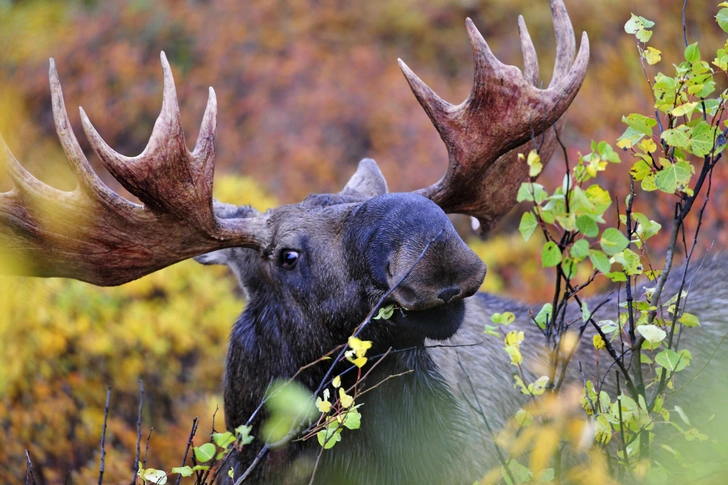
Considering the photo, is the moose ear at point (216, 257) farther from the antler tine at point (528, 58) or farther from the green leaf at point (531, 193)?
the green leaf at point (531, 193)

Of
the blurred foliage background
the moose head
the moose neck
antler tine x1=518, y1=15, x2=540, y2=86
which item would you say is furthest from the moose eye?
the blurred foliage background

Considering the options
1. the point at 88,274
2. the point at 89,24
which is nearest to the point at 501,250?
the point at 88,274

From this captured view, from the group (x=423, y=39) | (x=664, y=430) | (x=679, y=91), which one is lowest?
(x=664, y=430)

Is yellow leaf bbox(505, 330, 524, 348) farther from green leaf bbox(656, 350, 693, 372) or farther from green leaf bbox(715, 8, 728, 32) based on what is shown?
green leaf bbox(715, 8, 728, 32)

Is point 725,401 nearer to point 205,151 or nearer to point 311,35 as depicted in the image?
point 205,151

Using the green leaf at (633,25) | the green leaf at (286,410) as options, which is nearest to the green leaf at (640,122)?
the green leaf at (633,25)

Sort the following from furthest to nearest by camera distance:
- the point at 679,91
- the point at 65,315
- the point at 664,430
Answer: the point at 65,315 → the point at 664,430 → the point at 679,91

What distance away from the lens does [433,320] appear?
2.84m

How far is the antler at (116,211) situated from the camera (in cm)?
316

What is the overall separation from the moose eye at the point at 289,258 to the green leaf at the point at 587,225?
146 centimetres

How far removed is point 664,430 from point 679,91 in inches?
73.3

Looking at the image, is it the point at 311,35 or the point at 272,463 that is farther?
the point at 311,35

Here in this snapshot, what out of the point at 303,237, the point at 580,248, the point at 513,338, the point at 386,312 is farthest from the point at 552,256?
the point at 303,237

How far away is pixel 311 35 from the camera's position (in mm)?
10555
